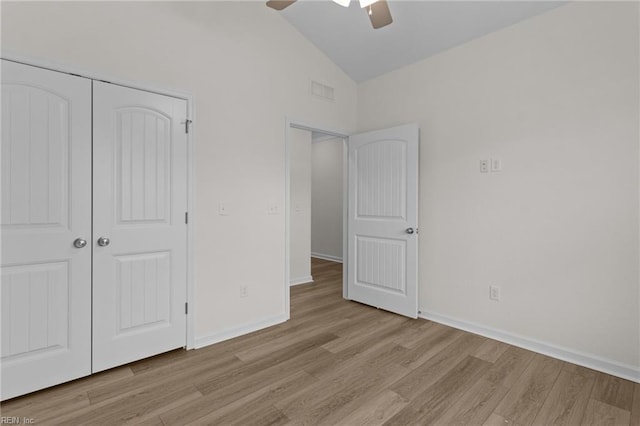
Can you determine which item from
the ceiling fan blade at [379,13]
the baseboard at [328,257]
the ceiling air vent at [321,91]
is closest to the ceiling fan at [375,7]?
the ceiling fan blade at [379,13]

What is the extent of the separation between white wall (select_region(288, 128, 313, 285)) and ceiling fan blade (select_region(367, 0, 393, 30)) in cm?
275

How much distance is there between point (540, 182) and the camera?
8.57ft

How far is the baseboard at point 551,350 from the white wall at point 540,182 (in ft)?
0.04

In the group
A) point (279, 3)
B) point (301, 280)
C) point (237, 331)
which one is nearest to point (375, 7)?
point (279, 3)

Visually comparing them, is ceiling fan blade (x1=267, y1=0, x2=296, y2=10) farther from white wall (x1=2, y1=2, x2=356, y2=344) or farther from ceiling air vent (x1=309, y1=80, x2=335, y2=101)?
ceiling air vent (x1=309, y1=80, x2=335, y2=101)

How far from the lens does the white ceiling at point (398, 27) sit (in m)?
2.69

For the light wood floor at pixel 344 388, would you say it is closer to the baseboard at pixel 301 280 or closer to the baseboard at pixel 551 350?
the baseboard at pixel 551 350

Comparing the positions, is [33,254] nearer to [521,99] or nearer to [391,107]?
[391,107]

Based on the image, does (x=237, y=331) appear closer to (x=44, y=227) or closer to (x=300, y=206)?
(x=44, y=227)

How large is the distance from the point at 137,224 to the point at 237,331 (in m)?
1.28

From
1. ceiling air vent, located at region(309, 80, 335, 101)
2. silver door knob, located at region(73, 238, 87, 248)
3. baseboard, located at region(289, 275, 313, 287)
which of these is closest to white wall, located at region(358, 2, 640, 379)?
ceiling air vent, located at region(309, 80, 335, 101)

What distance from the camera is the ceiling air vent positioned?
3.51 meters

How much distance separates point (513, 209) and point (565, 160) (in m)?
0.52

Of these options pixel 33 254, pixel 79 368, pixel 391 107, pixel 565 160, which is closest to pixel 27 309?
pixel 33 254
